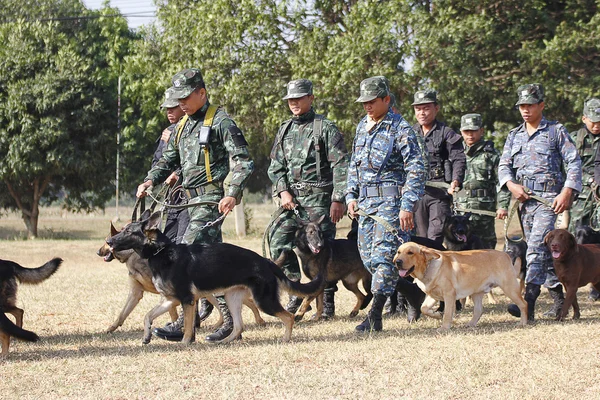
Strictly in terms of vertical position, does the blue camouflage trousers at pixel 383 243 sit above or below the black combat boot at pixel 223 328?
above

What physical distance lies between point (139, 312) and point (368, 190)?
371 cm

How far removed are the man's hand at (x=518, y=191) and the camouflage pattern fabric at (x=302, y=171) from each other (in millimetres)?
1681

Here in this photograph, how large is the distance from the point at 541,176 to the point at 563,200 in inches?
15.1

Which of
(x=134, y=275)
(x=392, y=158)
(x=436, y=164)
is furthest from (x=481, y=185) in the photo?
(x=134, y=275)

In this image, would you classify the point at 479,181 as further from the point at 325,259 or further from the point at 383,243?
the point at 383,243

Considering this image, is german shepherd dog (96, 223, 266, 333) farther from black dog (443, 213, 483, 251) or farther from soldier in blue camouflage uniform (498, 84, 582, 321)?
soldier in blue camouflage uniform (498, 84, 582, 321)

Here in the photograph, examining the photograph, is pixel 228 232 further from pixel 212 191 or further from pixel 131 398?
pixel 131 398

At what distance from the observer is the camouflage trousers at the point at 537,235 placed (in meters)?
8.03

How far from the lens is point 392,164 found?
7535mm

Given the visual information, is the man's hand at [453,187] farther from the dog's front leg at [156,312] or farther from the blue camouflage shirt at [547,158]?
the dog's front leg at [156,312]

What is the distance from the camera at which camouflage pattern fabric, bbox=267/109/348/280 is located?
8508mm

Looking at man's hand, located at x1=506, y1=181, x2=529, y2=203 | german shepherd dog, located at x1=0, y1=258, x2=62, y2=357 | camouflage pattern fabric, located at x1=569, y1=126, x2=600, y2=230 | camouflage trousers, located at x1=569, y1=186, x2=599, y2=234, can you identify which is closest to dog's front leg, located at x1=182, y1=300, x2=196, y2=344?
german shepherd dog, located at x1=0, y1=258, x2=62, y2=357

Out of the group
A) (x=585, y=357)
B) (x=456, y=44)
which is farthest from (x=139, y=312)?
(x=456, y=44)

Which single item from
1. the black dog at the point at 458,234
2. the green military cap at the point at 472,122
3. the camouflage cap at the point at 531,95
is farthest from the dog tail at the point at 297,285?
the green military cap at the point at 472,122
